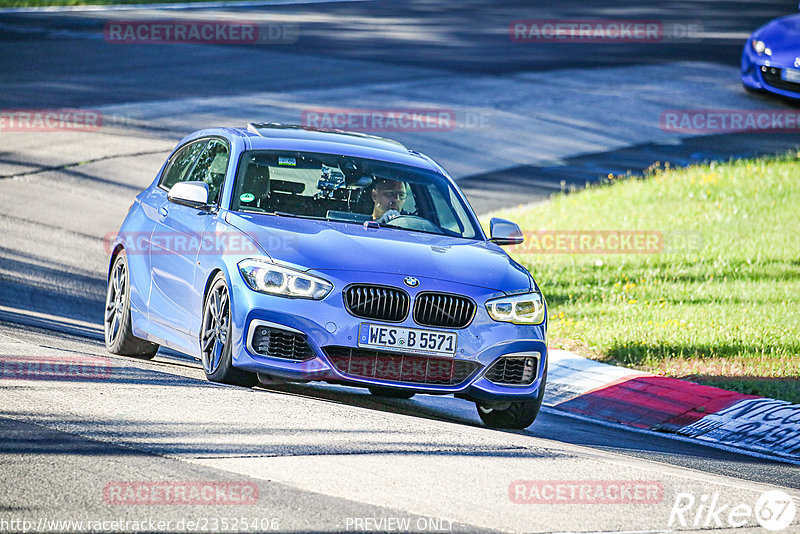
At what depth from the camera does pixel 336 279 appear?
780 centimetres

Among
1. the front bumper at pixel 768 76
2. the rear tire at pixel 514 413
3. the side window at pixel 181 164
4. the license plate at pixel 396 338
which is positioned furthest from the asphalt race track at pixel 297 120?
the side window at pixel 181 164

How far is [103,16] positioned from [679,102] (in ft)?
46.3

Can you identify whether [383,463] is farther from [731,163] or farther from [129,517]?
[731,163]

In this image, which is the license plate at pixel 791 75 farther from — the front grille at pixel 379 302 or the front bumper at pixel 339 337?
the front grille at pixel 379 302

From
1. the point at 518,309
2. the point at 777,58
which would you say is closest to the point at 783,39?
the point at 777,58

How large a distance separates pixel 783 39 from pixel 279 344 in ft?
55.9

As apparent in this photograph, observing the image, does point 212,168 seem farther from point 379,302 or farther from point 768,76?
point 768,76

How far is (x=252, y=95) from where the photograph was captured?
79.2 feet

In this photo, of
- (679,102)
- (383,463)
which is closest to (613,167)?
(679,102)

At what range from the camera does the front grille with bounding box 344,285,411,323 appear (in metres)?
7.83

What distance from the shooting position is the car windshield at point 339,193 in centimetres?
889

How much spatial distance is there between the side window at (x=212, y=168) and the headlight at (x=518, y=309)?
222cm

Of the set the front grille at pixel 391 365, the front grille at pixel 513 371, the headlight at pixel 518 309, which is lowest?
the front grille at pixel 513 371

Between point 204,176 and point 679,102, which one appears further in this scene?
point 679,102
